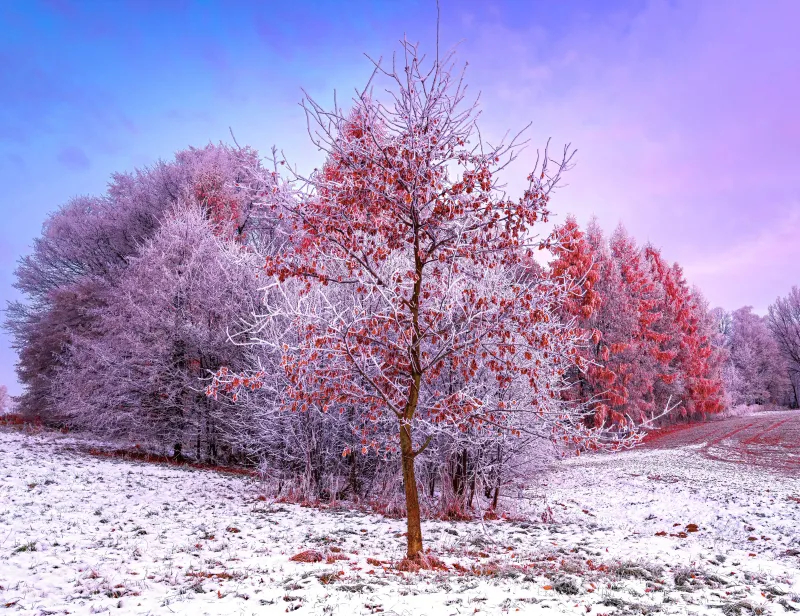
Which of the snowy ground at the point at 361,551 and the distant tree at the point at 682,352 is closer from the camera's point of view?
the snowy ground at the point at 361,551

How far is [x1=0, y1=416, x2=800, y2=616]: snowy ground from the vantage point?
5.38 meters

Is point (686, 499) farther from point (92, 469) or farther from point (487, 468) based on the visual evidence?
point (92, 469)

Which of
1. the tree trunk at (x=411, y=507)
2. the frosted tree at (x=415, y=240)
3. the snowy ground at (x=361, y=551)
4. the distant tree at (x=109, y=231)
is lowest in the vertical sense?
the snowy ground at (x=361, y=551)

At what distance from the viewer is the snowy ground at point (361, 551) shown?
5379 millimetres

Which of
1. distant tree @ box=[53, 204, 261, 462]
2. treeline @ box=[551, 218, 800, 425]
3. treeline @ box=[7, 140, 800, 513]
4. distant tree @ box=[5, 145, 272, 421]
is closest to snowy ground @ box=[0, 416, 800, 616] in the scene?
treeline @ box=[7, 140, 800, 513]

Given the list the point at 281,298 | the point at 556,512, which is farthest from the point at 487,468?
the point at 281,298

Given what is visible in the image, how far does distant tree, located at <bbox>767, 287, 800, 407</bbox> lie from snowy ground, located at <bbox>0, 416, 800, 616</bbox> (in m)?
58.2

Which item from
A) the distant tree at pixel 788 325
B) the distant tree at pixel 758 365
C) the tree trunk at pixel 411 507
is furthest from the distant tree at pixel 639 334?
the distant tree at pixel 788 325

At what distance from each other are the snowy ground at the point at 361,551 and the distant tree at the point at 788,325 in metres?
58.2

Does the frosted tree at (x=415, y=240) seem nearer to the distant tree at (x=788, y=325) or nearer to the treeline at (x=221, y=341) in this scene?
the treeline at (x=221, y=341)

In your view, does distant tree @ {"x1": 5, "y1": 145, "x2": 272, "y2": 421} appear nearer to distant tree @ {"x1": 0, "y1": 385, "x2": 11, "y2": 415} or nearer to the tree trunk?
the tree trunk

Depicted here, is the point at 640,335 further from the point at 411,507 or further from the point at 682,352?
the point at 411,507

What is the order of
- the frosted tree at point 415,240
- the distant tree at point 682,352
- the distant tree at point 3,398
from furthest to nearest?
the distant tree at point 3,398, the distant tree at point 682,352, the frosted tree at point 415,240

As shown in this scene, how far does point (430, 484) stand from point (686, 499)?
669cm
